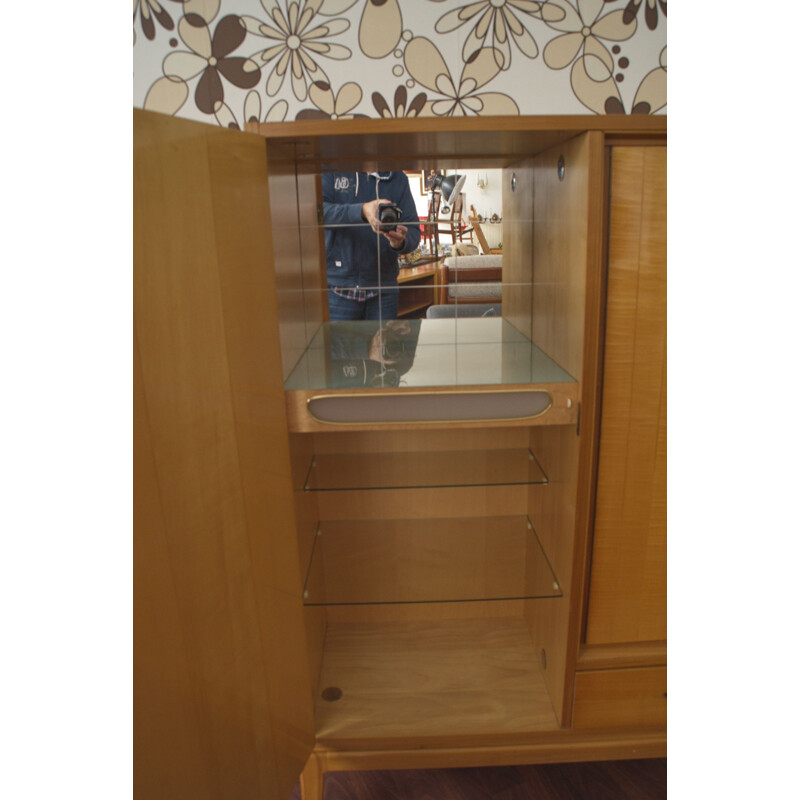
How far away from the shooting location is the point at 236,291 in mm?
970

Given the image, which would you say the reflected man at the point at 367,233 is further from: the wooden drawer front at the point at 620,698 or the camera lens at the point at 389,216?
the wooden drawer front at the point at 620,698

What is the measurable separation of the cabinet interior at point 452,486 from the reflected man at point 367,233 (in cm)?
3

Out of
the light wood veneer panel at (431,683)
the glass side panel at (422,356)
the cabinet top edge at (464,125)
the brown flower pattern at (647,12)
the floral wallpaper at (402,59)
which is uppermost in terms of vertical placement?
the brown flower pattern at (647,12)

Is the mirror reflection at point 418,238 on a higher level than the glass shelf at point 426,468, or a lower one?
higher

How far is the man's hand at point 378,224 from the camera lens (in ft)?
4.88

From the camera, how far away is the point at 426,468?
5.55 ft

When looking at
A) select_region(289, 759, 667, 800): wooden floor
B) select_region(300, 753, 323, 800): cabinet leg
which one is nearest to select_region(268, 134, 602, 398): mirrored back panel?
select_region(300, 753, 323, 800): cabinet leg

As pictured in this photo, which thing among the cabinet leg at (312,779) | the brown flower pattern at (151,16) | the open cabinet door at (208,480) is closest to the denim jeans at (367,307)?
the open cabinet door at (208,480)

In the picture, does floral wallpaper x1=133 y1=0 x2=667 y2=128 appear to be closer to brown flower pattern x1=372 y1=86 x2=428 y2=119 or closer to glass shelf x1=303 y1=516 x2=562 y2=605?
brown flower pattern x1=372 y1=86 x2=428 y2=119

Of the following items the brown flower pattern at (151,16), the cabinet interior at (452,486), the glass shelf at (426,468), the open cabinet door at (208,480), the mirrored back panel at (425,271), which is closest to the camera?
the open cabinet door at (208,480)

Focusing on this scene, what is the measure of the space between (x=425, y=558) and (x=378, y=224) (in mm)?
939

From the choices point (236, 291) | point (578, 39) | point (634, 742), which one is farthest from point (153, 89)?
point (634, 742)

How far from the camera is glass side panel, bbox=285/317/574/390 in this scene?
4.19 ft

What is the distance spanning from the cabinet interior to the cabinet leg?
0.22ft
